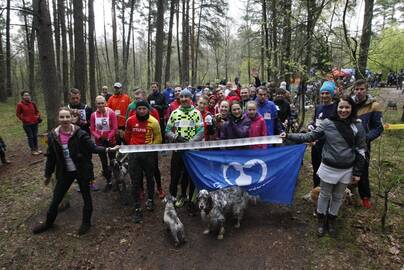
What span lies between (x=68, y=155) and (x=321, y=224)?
453 cm

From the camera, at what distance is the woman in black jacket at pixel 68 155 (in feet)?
16.6

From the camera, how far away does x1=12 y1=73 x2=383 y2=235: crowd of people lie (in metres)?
4.49

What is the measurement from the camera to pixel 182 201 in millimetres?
6238

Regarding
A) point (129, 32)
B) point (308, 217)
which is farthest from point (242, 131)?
point (129, 32)

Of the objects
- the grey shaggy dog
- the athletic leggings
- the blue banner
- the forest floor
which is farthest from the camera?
the blue banner

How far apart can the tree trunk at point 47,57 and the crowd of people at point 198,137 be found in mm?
446

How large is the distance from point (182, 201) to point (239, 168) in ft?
5.03

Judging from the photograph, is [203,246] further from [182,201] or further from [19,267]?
[19,267]

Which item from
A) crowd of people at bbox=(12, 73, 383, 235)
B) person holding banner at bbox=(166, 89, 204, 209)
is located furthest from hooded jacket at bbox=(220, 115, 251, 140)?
person holding banner at bbox=(166, 89, 204, 209)

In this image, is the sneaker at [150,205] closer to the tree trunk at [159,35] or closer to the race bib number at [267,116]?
the race bib number at [267,116]

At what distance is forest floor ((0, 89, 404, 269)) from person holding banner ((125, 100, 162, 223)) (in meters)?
0.64

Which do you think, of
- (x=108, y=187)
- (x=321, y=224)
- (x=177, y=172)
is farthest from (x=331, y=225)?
(x=108, y=187)

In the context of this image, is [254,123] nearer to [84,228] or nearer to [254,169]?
[254,169]

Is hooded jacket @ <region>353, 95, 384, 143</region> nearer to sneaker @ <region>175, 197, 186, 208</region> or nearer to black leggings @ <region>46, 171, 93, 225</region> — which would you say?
sneaker @ <region>175, 197, 186, 208</region>
